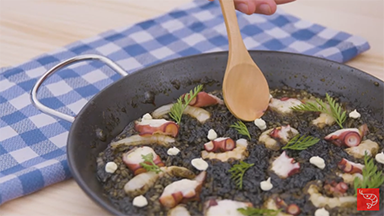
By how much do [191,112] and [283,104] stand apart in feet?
1.51

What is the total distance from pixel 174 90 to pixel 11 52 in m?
1.36

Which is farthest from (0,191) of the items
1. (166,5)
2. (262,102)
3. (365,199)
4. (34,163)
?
(166,5)

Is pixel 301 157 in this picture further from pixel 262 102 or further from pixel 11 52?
pixel 11 52

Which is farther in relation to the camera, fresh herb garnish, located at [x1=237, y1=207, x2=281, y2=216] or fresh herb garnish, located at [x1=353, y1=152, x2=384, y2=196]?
fresh herb garnish, located at [x1=353, y1=152, x2=384, y2=196]

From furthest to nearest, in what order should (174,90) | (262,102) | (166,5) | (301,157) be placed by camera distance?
(166,5), (174,90), (262,102), (301,157)

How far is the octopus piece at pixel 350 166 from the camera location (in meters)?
2.13

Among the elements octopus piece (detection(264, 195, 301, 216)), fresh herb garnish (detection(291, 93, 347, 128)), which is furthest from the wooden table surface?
octopus piece (detection(264, 195, 301, 216))

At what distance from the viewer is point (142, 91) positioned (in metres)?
2.71

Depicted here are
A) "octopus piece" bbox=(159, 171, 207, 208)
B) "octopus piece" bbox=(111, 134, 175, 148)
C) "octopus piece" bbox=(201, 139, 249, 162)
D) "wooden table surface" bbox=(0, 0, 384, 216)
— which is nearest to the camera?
"octopus piece" bbox=(159, 171, 207, 208)

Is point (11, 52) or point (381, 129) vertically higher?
point (11, 52)

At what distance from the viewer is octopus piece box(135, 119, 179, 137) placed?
95.4 inches

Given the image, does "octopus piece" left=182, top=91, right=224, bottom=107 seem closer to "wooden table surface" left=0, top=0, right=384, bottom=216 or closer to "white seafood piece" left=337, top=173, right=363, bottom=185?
"white seafood piece" left=337, top=173, right=363, bottom=185

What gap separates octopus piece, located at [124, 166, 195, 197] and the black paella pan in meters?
0.25

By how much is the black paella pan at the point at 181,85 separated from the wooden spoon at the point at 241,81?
0.78 ft
